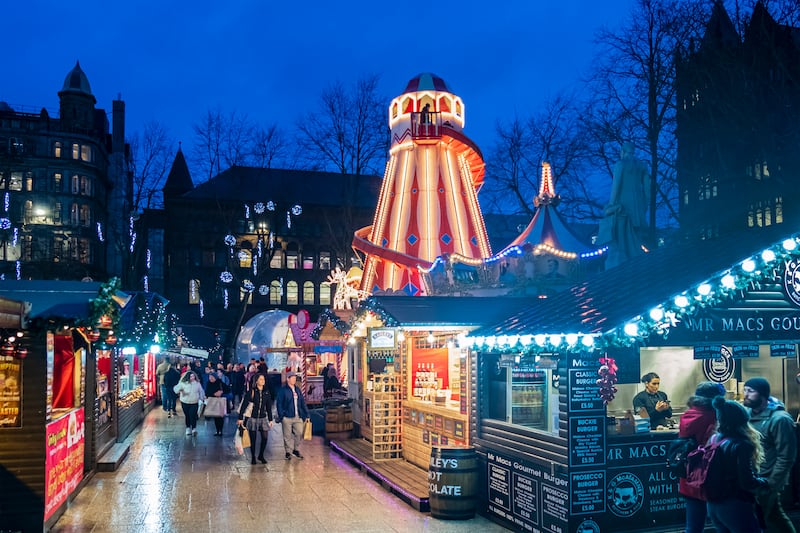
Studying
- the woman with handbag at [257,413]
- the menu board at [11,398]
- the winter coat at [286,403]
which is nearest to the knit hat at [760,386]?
the menu board at [11,398]

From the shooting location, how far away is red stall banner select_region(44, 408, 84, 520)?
981cm

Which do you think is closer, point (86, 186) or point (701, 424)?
point (701, 424)

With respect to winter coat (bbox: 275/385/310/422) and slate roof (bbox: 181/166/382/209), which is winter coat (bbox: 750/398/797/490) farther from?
slate roof (bbox: 181/166/382/209)

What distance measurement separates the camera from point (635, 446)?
8.90 metres

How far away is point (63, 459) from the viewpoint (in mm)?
10805

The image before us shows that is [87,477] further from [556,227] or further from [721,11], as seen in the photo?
[721,11]

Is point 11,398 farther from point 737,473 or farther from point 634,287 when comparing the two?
point 737,473

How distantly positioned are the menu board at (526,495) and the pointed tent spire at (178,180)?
2069 inches

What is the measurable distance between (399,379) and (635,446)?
676 centimetres

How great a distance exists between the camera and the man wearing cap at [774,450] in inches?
274

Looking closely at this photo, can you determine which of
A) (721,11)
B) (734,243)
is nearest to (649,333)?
(734,243)

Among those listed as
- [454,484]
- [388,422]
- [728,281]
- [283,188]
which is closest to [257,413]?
[388,422]

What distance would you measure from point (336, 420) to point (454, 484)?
8138 millimetres

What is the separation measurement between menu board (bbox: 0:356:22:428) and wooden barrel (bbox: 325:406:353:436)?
9.26 m
